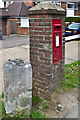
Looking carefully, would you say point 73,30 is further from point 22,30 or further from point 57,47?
point 57,47

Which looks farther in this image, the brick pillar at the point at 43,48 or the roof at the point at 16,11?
the roof at the point at 16,11

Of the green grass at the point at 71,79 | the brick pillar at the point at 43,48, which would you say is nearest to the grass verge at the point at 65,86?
the green grass at the point at 71,79

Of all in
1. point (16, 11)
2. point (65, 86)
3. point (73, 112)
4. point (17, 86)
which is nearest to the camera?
point (17, 86)

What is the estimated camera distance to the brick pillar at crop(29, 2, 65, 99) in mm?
3613

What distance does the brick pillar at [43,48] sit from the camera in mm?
3613

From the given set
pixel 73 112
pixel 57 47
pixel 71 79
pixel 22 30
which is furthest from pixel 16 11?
pixel 73 112

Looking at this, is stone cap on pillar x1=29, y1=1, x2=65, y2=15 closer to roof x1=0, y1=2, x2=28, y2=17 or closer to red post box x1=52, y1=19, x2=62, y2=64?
red post box x1=52, y1=19, x2=62, y2=64

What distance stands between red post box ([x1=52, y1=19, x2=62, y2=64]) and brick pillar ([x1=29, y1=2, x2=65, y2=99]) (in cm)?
11

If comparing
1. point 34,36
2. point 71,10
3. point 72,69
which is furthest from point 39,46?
point 71,10

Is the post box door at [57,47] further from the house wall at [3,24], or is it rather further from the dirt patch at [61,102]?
the house wall at [3,24]

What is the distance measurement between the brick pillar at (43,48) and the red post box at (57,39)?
11 cm

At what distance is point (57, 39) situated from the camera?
392cm

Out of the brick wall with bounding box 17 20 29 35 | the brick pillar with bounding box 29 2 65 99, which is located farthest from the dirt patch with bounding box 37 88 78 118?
the brick wall with bounding box 17 20 29 35

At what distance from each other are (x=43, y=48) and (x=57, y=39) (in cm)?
43
